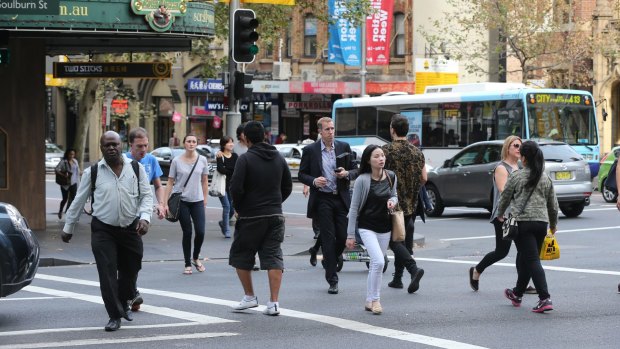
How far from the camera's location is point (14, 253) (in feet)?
34.1

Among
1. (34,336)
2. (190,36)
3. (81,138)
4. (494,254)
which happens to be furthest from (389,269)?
(81,138)

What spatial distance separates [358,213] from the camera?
1126 cm

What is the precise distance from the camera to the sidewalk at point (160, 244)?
1703 cm

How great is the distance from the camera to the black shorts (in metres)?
10.8

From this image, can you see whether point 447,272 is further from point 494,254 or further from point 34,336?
point 34,336

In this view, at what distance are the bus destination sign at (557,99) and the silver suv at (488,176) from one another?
5.92m

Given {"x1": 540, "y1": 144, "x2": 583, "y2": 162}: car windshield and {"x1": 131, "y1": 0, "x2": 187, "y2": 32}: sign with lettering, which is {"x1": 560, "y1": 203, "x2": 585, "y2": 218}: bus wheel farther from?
{"x1": 131, "y1": 0, "x2": 187, "y2": 32}: sign with lettering

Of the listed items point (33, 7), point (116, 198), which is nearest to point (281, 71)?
point (33, 7)

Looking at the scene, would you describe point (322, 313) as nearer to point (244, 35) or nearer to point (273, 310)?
point (273, 310)

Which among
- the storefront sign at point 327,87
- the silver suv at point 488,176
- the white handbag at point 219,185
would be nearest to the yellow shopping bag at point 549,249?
the white handbag at point 219,185

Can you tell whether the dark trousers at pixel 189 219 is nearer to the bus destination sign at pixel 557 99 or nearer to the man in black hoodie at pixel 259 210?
the man in black hoodie at pixel 259 210

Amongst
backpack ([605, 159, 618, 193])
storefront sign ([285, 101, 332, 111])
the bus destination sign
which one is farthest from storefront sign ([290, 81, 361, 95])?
backpack ([605, 159, 618, 193])

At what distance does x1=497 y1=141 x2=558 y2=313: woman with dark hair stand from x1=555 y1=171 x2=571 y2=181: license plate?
12.6m

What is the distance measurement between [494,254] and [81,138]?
69.2ft
